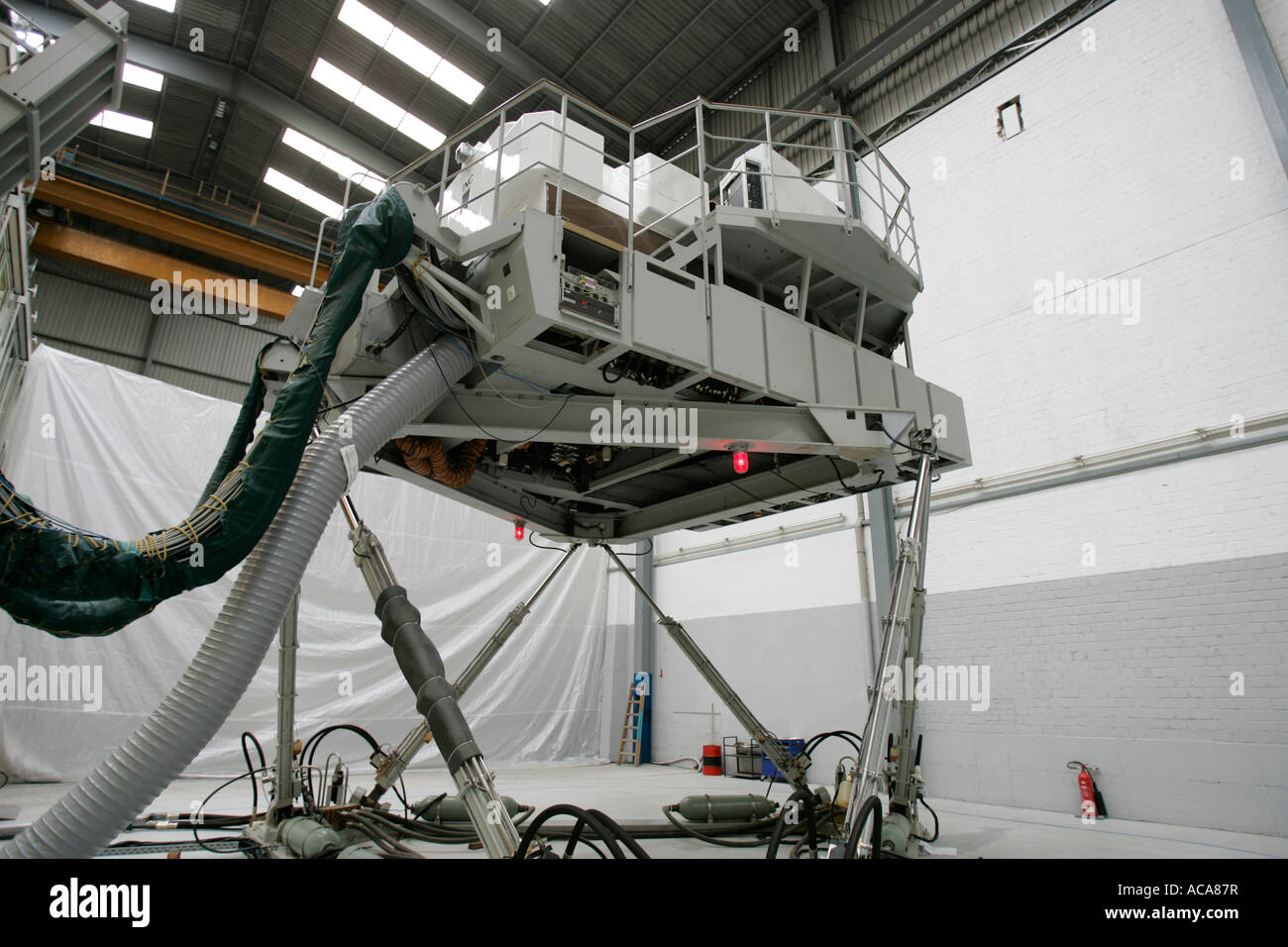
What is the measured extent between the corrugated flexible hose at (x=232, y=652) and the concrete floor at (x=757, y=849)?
2709 mm

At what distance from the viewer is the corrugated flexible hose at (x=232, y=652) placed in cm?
321

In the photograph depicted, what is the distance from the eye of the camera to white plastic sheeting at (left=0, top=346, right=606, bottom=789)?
33.9ft

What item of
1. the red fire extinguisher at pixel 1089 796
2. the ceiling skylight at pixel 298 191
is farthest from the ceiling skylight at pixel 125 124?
the red fire extinguisher at pixel 1089 796

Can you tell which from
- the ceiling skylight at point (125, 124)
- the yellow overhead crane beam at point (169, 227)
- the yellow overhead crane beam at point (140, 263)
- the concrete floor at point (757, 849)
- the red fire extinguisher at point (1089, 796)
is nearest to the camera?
the concrete floor at point (757, 849)

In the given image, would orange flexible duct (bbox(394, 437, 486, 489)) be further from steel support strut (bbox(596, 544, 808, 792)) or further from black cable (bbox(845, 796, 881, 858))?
black cable (bbox(845, 796, 881, 858))

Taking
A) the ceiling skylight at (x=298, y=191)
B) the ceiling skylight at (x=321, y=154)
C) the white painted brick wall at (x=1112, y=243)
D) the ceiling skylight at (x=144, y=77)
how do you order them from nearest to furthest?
1. the white painted brick wall at (x=1112, y=243)
2. the ceiling skylight at (x=144, y=77)
3. the ceiling skylight at (x=321, y=154)
4. the ceiling skylight at (x=298, y=191)

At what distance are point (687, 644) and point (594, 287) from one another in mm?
5377

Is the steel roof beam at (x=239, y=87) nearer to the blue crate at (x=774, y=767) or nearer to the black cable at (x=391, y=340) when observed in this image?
the black cable at (x=391, y=340)

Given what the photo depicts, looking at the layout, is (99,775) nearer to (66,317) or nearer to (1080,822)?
(1080,822)

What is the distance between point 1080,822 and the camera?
28.7 ft

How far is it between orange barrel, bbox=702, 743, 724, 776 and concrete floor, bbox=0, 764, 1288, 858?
0.86m

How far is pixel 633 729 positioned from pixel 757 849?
10.3 metres

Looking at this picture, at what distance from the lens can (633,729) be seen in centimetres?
1653
